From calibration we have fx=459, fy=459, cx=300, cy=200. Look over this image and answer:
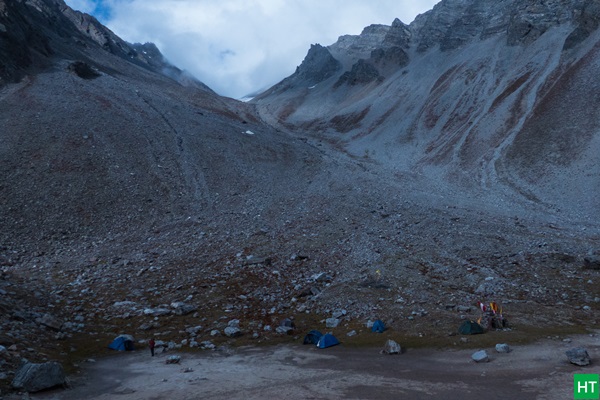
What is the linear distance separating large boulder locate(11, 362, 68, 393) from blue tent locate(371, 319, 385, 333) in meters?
12.8

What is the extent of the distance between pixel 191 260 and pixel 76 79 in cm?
5399

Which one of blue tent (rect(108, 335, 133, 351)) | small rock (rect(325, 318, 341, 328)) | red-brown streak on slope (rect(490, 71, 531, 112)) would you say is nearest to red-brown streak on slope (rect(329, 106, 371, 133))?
red-brown streak on slope (rect(490, 71, 531, 112))

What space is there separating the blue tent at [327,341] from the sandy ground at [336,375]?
286 mm

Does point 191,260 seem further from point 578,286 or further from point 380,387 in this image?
point 578,286

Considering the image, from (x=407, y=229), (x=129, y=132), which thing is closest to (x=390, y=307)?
(x=407, y=229)

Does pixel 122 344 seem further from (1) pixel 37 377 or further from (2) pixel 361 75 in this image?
(2) pixel 361 75

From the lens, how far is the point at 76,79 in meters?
70.6

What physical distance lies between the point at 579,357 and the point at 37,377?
1746cm

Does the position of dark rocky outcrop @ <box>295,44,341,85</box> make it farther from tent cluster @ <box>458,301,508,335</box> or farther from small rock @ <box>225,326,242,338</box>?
tent cluster @ <box>458,301,508,335</box>

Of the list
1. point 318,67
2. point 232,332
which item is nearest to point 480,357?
point 232,332

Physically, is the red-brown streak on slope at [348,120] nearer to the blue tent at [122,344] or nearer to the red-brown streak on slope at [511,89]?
the red-brown streak on slope at [511,89]

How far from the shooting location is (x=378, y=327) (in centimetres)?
2112

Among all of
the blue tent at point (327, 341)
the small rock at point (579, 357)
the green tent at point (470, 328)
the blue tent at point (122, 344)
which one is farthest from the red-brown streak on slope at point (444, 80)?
the blue tent at point (122, 344)

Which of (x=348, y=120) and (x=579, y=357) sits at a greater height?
(x=348, y=120)
